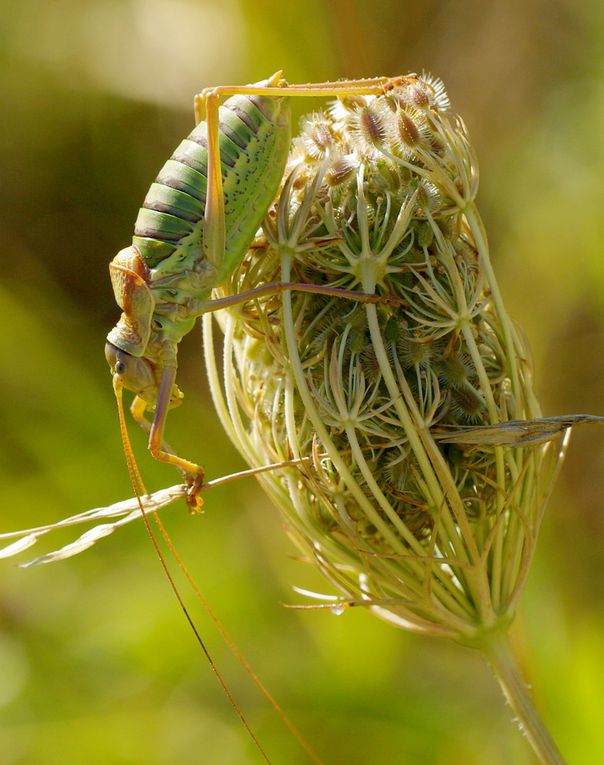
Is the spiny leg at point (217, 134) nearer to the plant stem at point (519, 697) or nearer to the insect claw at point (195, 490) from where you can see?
the insect claw at point (195, 490)

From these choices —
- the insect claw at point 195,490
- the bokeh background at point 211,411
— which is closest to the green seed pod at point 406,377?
the insect claw at point 195,490

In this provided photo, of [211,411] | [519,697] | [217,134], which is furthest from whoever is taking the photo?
[211,411]

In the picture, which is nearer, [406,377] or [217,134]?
[406,377]

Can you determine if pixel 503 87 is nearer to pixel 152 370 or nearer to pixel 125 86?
pixel 125 86

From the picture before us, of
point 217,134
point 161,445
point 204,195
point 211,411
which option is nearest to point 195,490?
point 161,445

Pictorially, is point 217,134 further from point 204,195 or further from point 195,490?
point 195,490

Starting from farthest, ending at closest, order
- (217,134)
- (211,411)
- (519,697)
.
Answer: (211,411)
(217,134)
(519,697)
